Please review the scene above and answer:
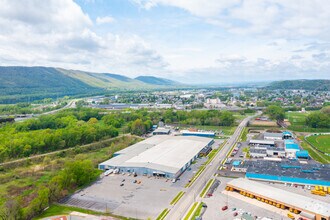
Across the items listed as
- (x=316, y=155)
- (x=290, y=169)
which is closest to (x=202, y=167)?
(x=290, y=169)

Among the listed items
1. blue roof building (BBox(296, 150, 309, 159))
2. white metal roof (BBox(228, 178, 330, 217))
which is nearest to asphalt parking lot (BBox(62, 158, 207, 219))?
white metal roof (BBox(228, 178, 330, 217))

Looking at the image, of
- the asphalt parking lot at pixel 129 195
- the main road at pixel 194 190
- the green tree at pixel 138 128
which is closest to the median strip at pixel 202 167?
the main road at pixel 194 190

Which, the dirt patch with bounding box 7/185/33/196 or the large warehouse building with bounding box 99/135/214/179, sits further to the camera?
the large warehouse building with bounding box 99/135/214/179

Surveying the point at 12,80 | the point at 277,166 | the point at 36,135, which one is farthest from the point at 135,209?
the point at 12,80

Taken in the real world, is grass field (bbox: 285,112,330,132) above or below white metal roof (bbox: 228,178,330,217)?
above

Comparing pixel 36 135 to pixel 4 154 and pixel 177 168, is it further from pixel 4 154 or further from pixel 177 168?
pixel 177 168

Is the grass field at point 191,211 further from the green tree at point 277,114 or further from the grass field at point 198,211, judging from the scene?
the green tree at point 277,114

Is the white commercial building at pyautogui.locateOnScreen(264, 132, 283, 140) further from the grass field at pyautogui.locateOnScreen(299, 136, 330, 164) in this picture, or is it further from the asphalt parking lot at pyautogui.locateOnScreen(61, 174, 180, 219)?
the asphalt parking lot at pyautogui.locateOnScreen(61, 174, 180, 219)
